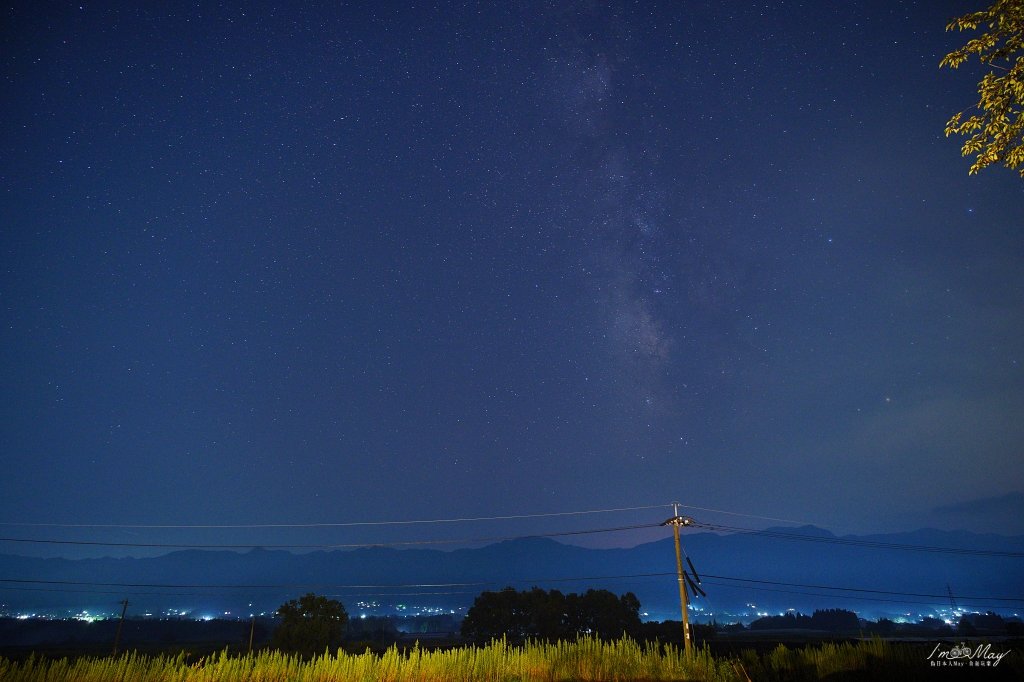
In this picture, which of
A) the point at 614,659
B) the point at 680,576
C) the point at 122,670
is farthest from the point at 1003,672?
the point at 122,670

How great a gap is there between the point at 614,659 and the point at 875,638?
11.9 metres

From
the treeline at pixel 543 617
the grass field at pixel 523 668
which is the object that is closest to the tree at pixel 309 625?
the treeline at pixel 543 617

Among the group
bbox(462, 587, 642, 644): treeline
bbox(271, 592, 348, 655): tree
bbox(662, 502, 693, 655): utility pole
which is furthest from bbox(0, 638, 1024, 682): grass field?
bbox(271, 592, 348, 655): tree

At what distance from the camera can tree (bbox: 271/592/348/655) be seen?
41.7 m

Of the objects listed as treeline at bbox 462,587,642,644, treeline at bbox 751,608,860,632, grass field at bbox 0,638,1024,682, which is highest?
grass field at bbox 0,638,1024,682

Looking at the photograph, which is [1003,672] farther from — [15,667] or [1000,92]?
[15,667]

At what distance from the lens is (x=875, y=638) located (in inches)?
765

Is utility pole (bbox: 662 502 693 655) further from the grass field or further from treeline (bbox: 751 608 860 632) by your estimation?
treeline (bbox: 751 608 860 632)

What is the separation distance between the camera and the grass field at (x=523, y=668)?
14.0m

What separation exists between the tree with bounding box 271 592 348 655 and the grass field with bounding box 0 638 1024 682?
30.5 metres

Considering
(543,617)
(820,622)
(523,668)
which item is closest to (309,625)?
(543,617)

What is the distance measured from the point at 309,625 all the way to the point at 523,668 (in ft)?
118

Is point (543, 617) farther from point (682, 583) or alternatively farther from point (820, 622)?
point (820, 622)

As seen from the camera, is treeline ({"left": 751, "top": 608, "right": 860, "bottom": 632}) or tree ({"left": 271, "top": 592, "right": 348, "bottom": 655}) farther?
treeline ({"left": 751, "top": 608, "right": 860, "bottom": 632})
